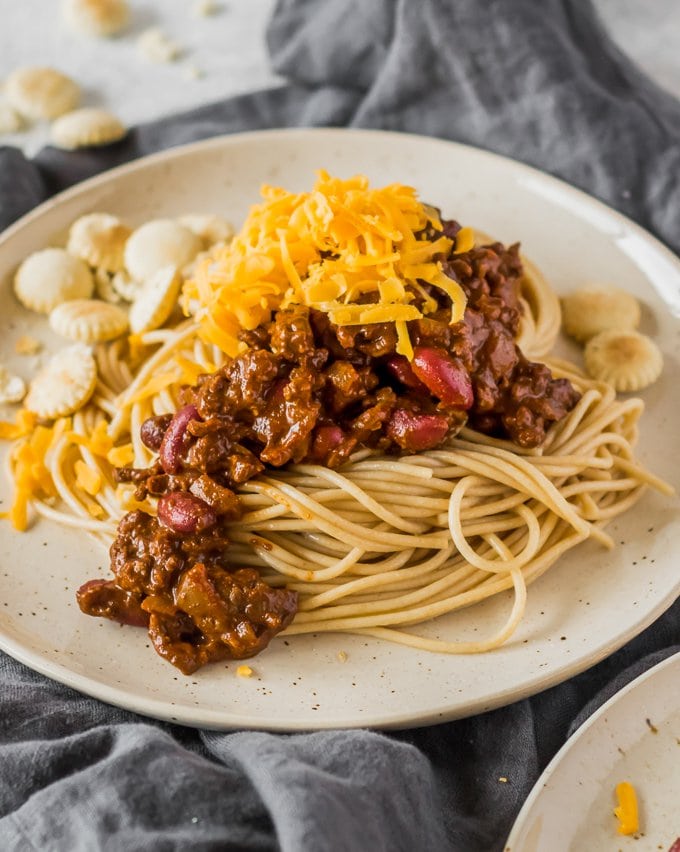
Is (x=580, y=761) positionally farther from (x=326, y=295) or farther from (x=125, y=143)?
(x=125, y=143)

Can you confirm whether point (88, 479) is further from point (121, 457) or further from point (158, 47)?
point (158, 47)

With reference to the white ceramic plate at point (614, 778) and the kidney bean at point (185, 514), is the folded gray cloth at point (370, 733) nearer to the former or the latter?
the white ceramic plate at point (614, 778)

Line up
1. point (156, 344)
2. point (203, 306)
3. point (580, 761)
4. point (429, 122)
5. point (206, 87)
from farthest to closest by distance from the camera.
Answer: point (206, 87) < point (429, 122) < point (156, 344) < point (203, 306) < point (580, 761)

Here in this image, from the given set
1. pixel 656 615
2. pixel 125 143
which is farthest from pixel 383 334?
pixel 125 143

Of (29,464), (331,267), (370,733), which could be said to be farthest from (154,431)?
(370,733)

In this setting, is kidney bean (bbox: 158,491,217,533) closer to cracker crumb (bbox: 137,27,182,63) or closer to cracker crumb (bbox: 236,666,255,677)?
cracker crumb (bbox: 236,666,255,677)

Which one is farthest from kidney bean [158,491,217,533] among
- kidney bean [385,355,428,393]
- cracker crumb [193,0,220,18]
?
cracker crumb [193,0,220,18]
